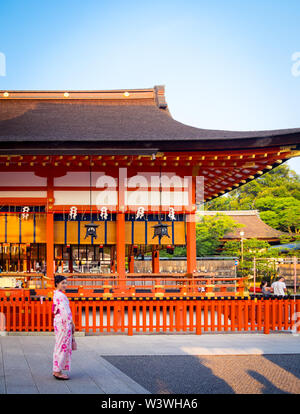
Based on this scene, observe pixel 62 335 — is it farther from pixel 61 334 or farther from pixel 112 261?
pixel 112 261

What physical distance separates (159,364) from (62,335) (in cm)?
189

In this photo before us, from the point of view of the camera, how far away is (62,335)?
674 centimetres

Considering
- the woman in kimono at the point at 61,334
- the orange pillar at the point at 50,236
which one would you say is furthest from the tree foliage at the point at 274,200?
the woman in kimono at the point at 61,334

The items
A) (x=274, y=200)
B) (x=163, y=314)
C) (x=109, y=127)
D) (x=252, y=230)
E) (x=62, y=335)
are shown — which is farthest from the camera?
(x=274, y=200)

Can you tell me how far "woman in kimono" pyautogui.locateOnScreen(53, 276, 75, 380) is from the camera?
6.64 meters

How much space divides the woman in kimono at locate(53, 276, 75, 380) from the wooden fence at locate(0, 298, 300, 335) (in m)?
3.69

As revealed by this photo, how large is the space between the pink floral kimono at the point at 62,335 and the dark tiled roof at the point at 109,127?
5871 millimetres

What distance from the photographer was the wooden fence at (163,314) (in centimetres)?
1066

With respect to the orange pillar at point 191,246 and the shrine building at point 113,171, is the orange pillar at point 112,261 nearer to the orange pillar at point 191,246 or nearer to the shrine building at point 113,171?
the shrine building at point 113,171

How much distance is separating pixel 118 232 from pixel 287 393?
Answer: 831 centimetres

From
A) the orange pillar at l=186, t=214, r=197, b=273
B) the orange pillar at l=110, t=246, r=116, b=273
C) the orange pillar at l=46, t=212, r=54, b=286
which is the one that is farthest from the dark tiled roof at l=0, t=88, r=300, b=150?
the orange pillar at l=110, t=246, r=116, b=273

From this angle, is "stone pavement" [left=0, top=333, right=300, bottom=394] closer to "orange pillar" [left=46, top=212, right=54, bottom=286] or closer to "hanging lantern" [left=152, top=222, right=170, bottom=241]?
"hanging lantern" [left=152, top=222, right=170, bottom=241]

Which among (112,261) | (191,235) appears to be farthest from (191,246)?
(112,261)
